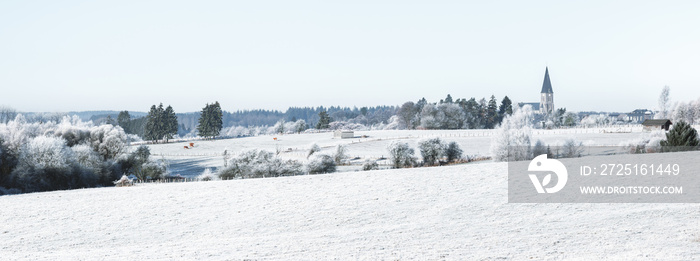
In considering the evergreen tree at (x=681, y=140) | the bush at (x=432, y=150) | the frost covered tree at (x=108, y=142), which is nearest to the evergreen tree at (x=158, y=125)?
the frost covered tree at (x=108, y=142)

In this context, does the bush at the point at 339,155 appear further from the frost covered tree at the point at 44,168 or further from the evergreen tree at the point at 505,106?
the evergreen tree at the point at 505,106

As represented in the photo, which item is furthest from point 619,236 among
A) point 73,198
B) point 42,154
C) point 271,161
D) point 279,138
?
point 279,138

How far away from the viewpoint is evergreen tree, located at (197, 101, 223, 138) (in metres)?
118

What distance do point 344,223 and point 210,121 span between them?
10064 centimetres

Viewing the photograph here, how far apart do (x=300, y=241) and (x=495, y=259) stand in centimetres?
674

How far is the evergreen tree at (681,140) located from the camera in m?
42.9

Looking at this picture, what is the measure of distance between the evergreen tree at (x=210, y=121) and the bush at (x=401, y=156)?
72715mm

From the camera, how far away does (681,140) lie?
43688 millimetres

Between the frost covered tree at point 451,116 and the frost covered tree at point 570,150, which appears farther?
the frost covered tree at point 451,116

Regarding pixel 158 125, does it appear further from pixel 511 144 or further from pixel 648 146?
pixel 648 146

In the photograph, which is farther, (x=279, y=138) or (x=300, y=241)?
(x=279, y=138)

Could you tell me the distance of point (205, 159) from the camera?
3004 inches

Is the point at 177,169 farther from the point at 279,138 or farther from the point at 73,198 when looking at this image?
the point at 279,138

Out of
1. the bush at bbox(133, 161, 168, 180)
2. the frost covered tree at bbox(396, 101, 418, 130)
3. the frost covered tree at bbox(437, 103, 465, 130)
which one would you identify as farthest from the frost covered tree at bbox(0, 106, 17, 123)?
the frost covered tree at bbox(437, 103, 465, 130)
